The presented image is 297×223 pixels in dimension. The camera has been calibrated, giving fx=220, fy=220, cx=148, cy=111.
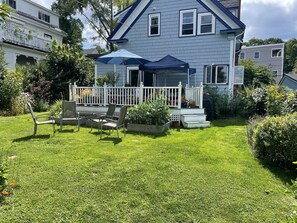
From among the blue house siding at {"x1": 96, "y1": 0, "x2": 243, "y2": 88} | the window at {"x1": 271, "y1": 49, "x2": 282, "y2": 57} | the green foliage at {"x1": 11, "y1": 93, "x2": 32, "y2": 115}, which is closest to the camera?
the green foliage at {"x1": 11, "y1": 93, "x2": 32, "y2": 115}

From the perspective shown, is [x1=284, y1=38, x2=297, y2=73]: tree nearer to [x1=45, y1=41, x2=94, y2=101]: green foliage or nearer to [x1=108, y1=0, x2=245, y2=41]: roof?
[x1=108, y1=0, x2=245, y2=41]: roof

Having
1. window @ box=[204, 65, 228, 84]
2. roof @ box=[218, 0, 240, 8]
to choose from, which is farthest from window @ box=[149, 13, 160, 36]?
roof @ box=[218, 0, 240, 8]

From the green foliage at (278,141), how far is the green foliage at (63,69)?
40.9 ft

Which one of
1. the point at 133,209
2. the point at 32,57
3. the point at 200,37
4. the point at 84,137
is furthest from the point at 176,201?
the point at 32,57

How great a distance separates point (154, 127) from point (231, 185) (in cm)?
403

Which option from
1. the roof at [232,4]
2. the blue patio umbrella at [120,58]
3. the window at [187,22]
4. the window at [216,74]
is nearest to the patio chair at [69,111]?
the blue patio umbrella at [120,58]

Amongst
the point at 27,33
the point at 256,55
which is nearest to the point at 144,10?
the point at 27,33

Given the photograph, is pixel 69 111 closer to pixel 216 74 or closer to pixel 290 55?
pixel 216 74

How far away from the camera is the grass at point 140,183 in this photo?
2.97m

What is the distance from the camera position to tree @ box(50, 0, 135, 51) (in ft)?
85.6

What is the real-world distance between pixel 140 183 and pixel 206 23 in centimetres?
1214

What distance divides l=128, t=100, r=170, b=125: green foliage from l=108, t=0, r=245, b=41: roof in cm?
777

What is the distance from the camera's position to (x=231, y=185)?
12.5ft

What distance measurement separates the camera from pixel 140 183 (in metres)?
3.77
